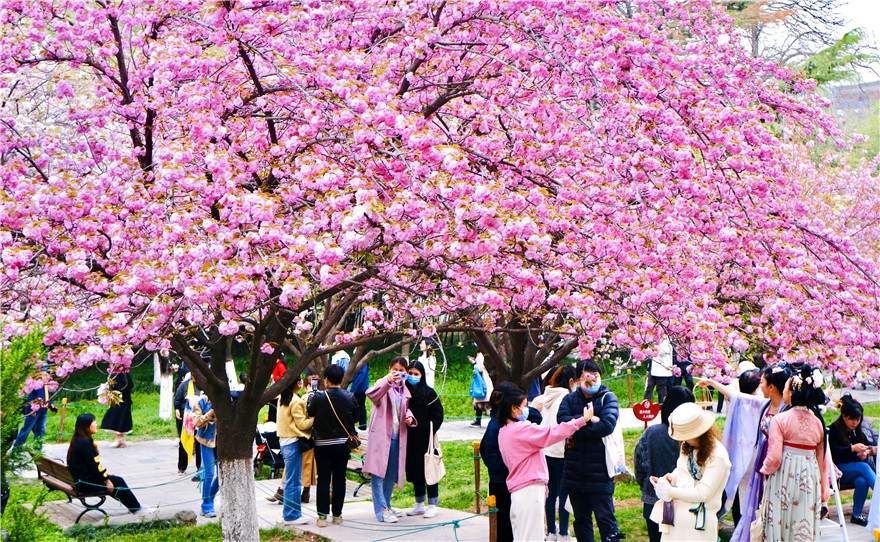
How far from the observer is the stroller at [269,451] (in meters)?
11.5

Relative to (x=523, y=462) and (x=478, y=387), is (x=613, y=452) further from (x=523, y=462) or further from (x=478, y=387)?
(x=478, y=387)

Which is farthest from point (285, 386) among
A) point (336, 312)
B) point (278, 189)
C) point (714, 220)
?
point (714, 220)

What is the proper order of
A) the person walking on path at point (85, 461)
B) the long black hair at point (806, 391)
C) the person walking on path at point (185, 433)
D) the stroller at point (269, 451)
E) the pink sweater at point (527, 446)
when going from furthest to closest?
the stroller at point (269, 451)
the person walking on path at point (185, 433)
the person walking on path at point (85, 461)
the long black hair at point (806, 391)
the pink sweater at point (527, 446)

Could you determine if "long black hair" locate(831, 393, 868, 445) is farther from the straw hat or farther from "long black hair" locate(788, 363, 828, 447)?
the straw hat

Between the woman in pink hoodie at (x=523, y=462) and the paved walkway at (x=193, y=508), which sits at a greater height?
the woman in pink hoodie at (x=523, y=462)

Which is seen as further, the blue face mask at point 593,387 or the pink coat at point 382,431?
the pink coat at point 382,431

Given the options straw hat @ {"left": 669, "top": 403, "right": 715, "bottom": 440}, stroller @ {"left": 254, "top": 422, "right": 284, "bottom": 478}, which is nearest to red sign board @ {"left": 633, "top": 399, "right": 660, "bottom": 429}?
straw hat @ {"left": 669, "top": 403, "right": 715, "bottom": 440}

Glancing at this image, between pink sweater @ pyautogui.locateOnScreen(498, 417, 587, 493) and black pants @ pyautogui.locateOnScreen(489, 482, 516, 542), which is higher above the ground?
pink sweater @ pyautogui.locateOnScreen(498, 417, 587, 493)

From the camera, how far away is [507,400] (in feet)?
21.5

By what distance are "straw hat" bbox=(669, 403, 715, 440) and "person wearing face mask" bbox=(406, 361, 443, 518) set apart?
13.1 feet

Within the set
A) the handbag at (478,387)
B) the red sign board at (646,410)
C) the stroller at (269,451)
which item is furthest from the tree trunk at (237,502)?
the handbag at (478,387)

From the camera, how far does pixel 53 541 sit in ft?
17.6

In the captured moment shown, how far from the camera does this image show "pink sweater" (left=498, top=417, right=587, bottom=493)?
20.6 ft

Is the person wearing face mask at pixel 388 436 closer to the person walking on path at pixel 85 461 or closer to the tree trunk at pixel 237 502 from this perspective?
the tree trunk at pixel 237 502
